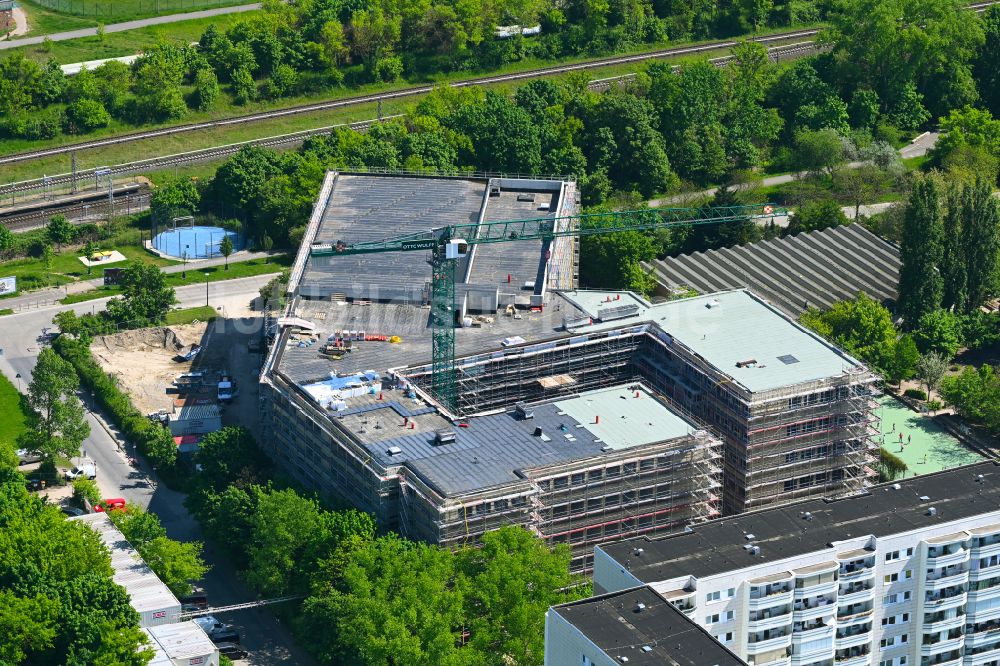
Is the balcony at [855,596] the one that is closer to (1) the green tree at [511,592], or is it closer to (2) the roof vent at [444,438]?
(1) the green tree at [511,592]

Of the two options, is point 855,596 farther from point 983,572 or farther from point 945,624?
point 983,572

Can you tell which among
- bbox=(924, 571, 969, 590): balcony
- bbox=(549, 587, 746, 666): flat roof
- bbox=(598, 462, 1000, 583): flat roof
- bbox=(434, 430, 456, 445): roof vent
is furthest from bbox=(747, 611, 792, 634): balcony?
bbox=(434, 430, 456, 445): roof vent

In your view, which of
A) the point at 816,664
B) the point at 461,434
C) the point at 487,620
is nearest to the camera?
the point at 816,664

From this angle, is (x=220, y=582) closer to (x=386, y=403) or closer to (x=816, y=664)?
(x=386, y=403)

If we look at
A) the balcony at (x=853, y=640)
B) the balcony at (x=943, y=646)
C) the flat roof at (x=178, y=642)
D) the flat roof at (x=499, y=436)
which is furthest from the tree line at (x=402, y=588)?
the balcony at (x=943, y=646)

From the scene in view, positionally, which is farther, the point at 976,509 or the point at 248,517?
the point at 248,517

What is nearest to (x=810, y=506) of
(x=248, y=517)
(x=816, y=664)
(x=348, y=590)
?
(x=816, y=664)
